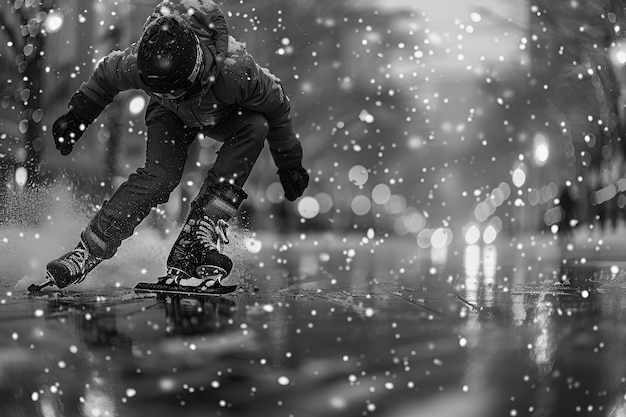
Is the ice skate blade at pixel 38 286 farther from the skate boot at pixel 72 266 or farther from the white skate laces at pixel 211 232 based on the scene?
the white skate laces at pixel 211 232

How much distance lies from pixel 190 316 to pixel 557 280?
0.97m

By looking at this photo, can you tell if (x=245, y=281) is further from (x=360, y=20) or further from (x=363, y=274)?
(x=360, y=20)

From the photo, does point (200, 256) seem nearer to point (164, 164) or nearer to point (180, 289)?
point (180, 289)

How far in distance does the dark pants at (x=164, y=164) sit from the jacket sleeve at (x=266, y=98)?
3 centimetres

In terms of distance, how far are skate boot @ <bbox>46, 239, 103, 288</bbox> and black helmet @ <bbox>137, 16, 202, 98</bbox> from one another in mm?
370

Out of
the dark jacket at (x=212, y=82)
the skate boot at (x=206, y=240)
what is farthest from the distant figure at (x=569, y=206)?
the skate boot at (x=206, y=240)

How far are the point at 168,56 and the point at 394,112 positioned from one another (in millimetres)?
1140

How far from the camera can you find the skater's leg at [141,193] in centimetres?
136

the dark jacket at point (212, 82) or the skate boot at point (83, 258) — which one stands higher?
the dark jacket at point (212, 82)

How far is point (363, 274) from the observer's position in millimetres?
1709

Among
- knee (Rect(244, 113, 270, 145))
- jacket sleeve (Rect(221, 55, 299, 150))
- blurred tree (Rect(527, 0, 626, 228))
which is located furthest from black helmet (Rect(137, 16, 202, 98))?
blurred tree (Rect(527, 0, 626, 228))

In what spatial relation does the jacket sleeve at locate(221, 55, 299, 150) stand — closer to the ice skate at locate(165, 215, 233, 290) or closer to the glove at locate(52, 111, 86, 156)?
the ice skate at locate(165, 215, 233, 290)

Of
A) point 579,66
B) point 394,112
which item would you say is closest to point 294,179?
point 394,112

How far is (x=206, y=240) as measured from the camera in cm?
133
